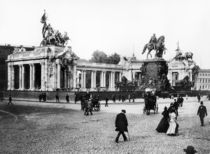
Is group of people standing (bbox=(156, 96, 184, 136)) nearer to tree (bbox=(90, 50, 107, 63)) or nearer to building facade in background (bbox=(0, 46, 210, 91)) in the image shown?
building facade in background (bbox=(0, 46, 210, 91))

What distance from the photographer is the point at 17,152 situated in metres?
11.4

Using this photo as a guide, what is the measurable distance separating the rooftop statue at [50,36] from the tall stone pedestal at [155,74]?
2243 cm

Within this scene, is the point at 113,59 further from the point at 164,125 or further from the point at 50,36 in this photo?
the point at 164,125

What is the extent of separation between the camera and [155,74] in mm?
50781

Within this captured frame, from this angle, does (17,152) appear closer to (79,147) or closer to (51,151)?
(51,151)

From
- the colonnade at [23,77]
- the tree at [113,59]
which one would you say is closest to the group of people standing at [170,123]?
the colonnade at [23,77]

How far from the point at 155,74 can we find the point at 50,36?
24897 millimetres

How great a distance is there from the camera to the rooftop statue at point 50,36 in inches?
2635

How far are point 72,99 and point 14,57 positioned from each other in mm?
34699

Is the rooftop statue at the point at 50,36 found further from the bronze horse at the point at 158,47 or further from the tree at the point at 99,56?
the tree at the point at 99,56

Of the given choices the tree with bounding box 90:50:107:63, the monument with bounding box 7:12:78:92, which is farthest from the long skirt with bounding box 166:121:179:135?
the tree with bounding box 90:50:107:63

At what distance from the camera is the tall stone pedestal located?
166 feet

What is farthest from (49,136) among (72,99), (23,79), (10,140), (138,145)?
(23,79)

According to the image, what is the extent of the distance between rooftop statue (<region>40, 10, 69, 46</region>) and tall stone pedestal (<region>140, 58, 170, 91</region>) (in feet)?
73.6
